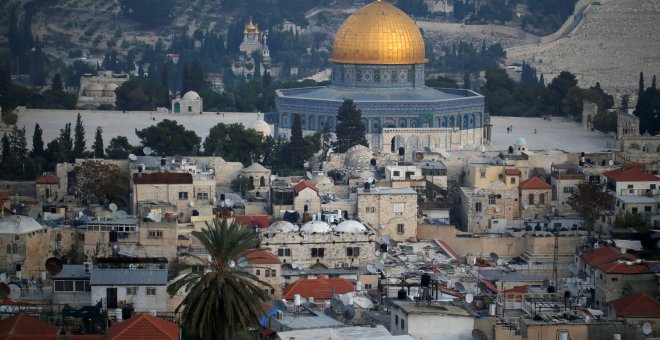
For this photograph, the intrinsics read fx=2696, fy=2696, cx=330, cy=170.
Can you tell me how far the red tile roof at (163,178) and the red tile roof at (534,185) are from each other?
7.17 meters

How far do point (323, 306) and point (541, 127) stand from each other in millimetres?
31499

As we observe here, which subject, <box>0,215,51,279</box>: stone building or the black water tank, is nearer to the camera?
the black water tank

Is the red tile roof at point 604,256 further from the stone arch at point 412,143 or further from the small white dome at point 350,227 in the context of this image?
the stone arch at point 412,143

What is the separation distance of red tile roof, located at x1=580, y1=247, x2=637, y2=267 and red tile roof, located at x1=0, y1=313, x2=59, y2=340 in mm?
11803

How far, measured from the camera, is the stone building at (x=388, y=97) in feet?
225

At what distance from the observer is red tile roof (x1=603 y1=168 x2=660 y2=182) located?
5412cm

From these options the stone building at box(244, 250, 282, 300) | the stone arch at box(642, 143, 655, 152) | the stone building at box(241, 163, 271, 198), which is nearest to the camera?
the stone building at box(244, 250, 282, 300)

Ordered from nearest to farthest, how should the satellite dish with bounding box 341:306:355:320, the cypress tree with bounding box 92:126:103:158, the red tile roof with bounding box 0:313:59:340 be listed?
1. the red tile roof with bounding box 0:313:59:340
2. the satellite dish with bounding box 341:306:355:320
3. the cypress tree with bounding box 92:126:103:158

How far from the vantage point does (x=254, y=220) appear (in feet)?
166

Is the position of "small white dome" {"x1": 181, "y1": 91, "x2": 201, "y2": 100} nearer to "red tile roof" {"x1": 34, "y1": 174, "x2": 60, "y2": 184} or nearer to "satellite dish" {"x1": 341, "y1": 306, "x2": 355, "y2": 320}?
"red tile roof" {"x1": 34, "y1": 174, "x2": 60, "y2": 184}

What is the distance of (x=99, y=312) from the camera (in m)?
40.5

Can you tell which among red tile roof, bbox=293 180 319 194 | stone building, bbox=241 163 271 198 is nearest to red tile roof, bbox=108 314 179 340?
red tile roof, bbox=293 180 319 194

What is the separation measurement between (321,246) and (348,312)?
7.46 metres

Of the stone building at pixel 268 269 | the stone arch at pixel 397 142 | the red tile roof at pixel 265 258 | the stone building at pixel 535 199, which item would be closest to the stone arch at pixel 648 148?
the stone building at pixel 535 199
